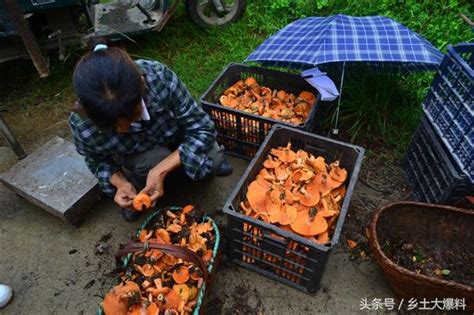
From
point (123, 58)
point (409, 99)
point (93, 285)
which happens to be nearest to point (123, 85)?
point (123, 58)

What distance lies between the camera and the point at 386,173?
2941mm

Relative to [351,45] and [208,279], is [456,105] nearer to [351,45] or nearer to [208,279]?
[351,45]

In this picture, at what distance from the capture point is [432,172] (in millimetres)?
2461

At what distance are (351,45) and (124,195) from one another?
6.22ft

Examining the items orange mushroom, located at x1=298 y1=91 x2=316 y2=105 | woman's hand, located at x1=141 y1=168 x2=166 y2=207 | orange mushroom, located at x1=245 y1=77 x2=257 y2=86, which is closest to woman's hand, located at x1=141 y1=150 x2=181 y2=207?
woman's hand, located at x1=141 y1=168 x2=166 y2=207

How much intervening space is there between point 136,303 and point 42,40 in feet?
10.7

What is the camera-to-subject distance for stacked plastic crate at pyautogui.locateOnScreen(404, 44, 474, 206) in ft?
6.86

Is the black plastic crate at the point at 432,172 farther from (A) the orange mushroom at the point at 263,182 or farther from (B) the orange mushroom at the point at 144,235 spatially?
(B) the orange mushroom at the point at 144,235

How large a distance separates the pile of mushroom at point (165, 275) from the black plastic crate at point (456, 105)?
1.64 meters

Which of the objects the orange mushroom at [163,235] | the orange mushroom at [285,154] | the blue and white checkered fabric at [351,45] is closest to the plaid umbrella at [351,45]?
the blue and white checkered fabric at [351,45]

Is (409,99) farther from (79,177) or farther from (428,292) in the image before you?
(79,177)

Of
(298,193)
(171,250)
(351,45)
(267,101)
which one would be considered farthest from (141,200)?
(351,45)

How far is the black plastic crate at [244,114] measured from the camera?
2770 mm

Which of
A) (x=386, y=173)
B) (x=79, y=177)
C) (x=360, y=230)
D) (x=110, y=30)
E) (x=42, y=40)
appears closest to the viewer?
(x=360, y=230)
